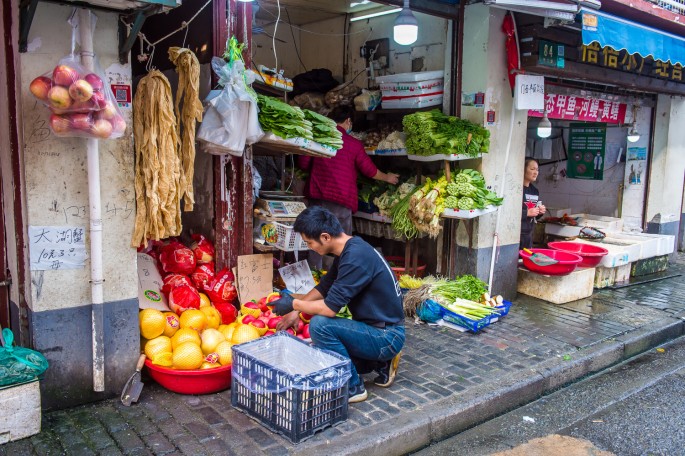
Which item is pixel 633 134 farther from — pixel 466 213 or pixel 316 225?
pixel 316 225

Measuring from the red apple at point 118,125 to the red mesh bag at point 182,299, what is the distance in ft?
6.32

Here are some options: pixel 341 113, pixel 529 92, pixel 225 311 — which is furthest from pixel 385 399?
pixel 341 113

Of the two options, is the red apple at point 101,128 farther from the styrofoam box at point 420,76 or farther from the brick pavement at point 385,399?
the styrofoam box at point 420,76

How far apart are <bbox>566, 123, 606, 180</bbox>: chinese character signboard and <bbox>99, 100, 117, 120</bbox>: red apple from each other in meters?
10.7

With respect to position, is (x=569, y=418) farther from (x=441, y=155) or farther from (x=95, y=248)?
(x=95, y=248)

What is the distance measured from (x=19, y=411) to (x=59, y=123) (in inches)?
82.7

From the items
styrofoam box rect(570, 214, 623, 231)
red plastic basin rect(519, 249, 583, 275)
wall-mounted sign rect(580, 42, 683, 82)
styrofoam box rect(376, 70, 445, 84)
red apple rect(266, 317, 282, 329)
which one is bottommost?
red apple rect(266, 317, 282, 329)

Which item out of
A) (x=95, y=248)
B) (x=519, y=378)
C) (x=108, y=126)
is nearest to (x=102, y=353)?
(x=95, y=248)

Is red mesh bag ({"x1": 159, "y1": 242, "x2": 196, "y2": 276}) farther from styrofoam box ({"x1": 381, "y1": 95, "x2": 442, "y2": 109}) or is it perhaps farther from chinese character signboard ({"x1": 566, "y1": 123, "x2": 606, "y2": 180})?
chinese character signboard ({"x1": 566, "y1": 123, "x2": 606, "y2": 180})

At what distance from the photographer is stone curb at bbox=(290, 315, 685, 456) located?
445cm

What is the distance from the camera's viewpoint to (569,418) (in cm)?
538

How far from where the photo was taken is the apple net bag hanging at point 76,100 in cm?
409

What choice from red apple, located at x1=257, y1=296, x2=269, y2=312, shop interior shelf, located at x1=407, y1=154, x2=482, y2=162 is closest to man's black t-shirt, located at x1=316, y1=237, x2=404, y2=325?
red apple, located at x1=257, y1=296, x2=269, y2=312

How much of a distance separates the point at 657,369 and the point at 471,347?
2.16 meters
